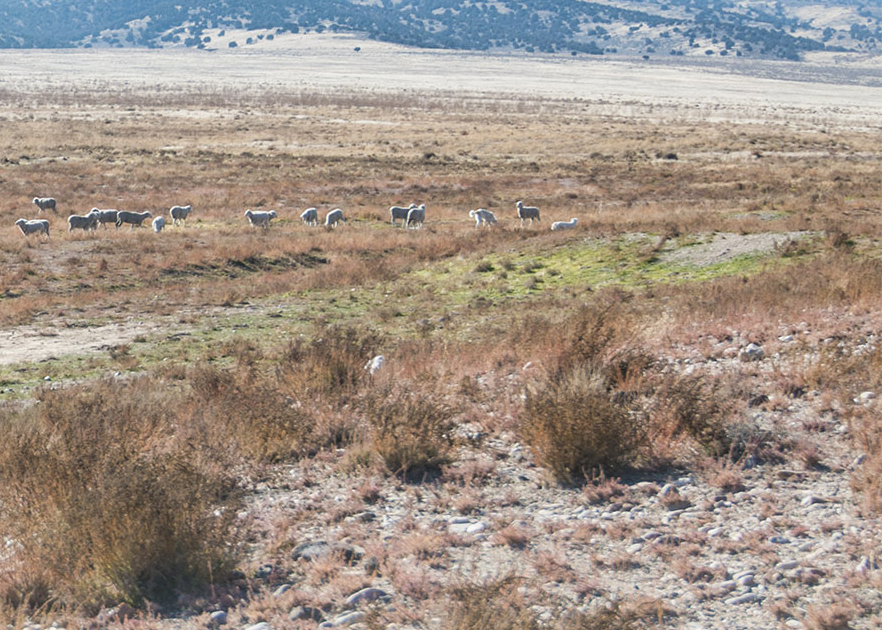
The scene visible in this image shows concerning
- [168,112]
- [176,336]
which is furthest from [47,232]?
[168,112]

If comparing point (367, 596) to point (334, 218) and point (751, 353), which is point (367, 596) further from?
point (334, 218)

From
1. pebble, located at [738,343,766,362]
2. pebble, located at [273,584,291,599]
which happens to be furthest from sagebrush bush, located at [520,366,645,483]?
pebble, located at [738,343,766,362]

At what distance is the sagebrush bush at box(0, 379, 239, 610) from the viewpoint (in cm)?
540

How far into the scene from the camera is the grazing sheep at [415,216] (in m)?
30.5

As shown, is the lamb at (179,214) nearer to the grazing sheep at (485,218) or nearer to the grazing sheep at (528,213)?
the grazing sheep at (485,218)

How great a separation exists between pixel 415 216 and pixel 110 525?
84.4 feet

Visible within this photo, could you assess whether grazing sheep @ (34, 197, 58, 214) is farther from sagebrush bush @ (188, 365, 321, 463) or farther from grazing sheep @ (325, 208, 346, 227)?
sagebrush bush @ (188, 365, 321, 463)

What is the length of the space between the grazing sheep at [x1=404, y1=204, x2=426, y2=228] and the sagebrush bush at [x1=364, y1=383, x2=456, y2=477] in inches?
899

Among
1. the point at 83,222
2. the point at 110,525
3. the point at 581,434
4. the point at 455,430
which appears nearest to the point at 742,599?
the point at 581,434

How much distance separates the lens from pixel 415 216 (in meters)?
30.7

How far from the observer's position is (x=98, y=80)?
15425 centimetres

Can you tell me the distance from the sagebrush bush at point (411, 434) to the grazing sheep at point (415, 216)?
2284cm

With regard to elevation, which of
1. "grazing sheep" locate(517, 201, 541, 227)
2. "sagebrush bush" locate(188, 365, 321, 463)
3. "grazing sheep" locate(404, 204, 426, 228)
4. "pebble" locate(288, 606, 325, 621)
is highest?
"pebble" locate(288, 606, 325, 621)

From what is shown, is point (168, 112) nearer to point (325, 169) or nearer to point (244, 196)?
point (325, 169)
